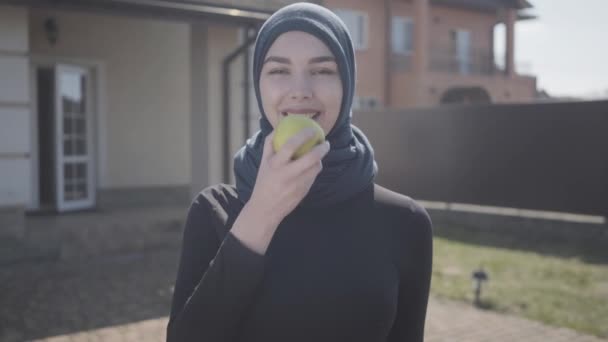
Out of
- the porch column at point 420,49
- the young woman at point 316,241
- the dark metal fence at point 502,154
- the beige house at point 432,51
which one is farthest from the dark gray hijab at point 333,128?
the porch column at point 420,49

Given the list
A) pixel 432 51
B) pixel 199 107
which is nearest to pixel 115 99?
pixel 199 107

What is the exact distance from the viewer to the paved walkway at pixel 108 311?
16.5 feet

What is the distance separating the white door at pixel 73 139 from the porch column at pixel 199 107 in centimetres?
220

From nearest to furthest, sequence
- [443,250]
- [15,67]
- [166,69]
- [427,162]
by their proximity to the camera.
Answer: [15,67], [443,250], [166,69], [427,162]

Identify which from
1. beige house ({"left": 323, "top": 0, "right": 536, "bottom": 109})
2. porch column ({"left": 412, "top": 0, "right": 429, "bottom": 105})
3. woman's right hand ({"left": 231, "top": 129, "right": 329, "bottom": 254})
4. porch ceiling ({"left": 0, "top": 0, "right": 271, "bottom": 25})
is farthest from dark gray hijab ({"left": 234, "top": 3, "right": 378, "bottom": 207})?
porch column ({"left": 412, "top": 0, "right": 429, "bottom": 105})

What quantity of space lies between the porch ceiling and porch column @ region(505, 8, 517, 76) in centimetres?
1717

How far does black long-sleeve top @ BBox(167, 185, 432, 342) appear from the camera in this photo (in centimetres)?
144

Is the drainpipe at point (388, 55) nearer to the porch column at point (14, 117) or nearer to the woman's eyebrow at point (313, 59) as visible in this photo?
the porch column at point (14, 117)

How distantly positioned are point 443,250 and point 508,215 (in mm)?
2232

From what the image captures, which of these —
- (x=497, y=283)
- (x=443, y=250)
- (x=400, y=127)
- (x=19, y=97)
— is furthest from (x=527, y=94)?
(x=19, y=97)

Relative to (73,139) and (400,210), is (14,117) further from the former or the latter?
(400,210)

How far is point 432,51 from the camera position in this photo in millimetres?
21844

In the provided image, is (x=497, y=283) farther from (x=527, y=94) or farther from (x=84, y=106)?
(x=527, y=94)

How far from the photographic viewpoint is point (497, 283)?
21.9ft
